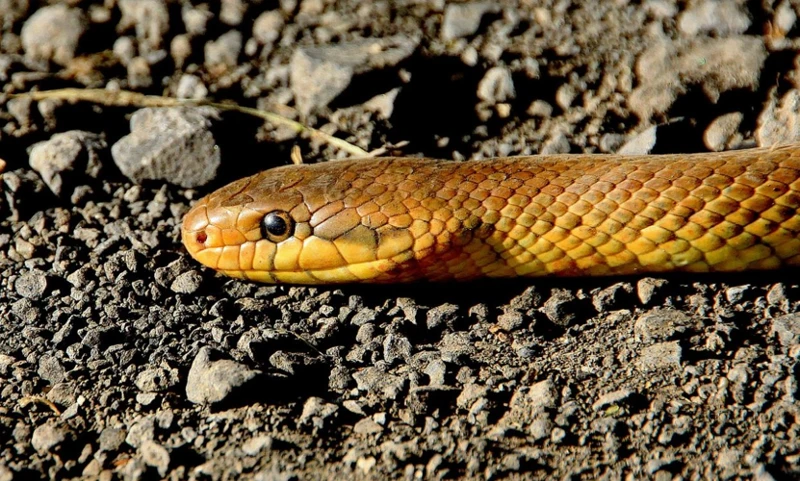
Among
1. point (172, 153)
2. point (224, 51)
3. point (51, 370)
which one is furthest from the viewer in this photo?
point (224, 51)

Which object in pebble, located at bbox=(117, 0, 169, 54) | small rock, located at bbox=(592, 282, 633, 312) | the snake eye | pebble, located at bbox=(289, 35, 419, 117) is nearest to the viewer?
small rock, located at bbox=(592, 282, 633, 312)

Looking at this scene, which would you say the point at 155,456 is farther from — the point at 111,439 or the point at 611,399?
A: the point at 611,399

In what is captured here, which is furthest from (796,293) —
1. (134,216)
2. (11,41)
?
(11,41)

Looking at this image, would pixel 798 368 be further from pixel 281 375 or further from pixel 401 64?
pixel 401 64

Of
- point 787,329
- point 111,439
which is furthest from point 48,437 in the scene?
point 787,329

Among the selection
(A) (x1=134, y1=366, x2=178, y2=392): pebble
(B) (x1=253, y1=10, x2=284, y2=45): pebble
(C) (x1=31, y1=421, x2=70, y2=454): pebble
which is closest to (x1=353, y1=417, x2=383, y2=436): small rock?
(A) (x1=134, y1=366, x2=178, y2=392): pebble

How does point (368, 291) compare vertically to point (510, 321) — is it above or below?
below

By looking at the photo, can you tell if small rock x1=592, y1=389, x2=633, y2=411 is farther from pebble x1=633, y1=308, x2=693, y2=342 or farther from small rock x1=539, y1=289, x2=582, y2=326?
small rock x1=539, y1=289, x2=582, y2=326
